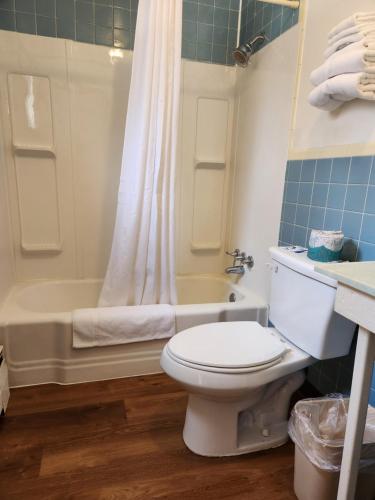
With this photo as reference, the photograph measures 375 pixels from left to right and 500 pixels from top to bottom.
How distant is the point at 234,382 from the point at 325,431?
331 mm

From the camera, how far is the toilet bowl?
1188 millimetres

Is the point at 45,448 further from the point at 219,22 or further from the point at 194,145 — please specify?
the point at 219,22

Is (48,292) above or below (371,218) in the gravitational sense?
below

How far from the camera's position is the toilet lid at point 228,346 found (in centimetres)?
121

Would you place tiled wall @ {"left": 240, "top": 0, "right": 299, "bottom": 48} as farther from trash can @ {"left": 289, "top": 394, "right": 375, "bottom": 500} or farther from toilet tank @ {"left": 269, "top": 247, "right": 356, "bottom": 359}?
trash can @ {"left": 289, "top": 394, "right": 375, "bottom": 500}

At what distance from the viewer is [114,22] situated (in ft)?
6.67

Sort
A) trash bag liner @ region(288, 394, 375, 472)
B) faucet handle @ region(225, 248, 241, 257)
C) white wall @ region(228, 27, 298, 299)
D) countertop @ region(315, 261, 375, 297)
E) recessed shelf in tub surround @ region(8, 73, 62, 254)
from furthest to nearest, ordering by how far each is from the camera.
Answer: faucet handle @ region(225, 248, 241, 257) → recessed shelf in tub surround @ region(8, 73, 62, 254) → white wall @ region(228, 27, 298, 299) → trash bag liner @ region(288, 394, 375, 472) → countertop @ region(315, 261, 375, 297)

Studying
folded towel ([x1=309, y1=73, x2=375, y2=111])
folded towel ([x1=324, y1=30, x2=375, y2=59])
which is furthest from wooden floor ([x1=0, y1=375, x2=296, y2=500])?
folded towel ([x1=324, y1=30, x2=375, y2=59])

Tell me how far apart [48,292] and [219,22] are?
2127 millimetres

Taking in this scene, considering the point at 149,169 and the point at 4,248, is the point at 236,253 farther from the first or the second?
the point at 4,248

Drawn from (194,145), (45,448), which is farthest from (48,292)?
(194,145)

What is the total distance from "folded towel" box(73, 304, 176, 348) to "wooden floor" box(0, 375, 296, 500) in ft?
0.91

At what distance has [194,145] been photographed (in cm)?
231

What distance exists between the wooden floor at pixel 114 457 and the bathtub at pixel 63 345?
0.36 feet
